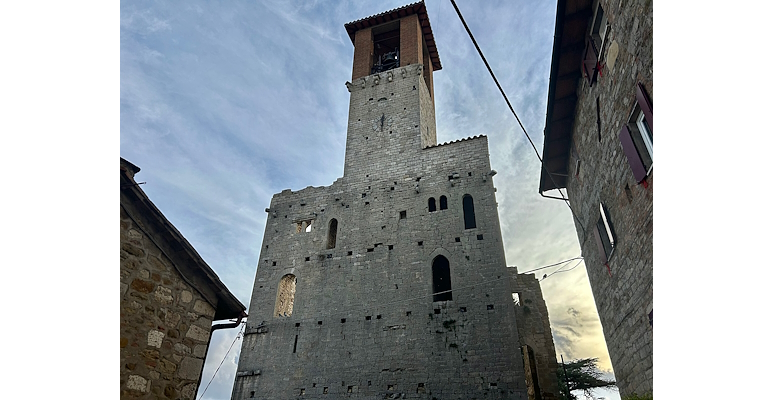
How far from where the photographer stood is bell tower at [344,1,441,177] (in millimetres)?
17359

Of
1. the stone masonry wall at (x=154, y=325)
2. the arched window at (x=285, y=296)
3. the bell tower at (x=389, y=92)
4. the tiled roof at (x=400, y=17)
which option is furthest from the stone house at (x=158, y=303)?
the tiled roof at (x=400, y=17)

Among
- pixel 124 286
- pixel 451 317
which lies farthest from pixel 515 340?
pixel 124 286

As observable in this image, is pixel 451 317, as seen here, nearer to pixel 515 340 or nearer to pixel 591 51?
pixel 515 340

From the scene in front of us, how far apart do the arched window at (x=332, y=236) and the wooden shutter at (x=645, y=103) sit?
39.0 feet

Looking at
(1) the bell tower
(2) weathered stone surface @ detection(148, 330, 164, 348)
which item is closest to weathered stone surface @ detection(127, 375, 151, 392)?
(2) weathered stone surface @ detection(148, 330, 164, 348)

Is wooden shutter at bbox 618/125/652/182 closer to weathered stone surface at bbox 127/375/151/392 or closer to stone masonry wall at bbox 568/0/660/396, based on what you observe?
stone masonry wall at bbox 568/0/660/396

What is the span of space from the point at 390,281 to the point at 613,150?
8363 mm

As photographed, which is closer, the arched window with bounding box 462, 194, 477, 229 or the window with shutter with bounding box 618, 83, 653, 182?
the window with shutter with bounding box 618, 83, 653, 182

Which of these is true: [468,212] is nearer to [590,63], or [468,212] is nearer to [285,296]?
[590,63]

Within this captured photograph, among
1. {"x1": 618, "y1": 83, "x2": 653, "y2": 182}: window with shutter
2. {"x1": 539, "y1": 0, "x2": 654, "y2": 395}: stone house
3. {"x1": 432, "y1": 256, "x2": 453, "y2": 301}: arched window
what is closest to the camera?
{"x1": 618, "y1": 83, "x2": 653, "y2": 182}: window with shutter

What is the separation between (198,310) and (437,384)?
776cm

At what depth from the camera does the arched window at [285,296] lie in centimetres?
1482

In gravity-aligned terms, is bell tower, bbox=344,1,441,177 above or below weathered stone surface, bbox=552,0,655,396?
above

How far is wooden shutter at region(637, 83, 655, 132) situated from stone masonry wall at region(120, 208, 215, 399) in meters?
6.70
